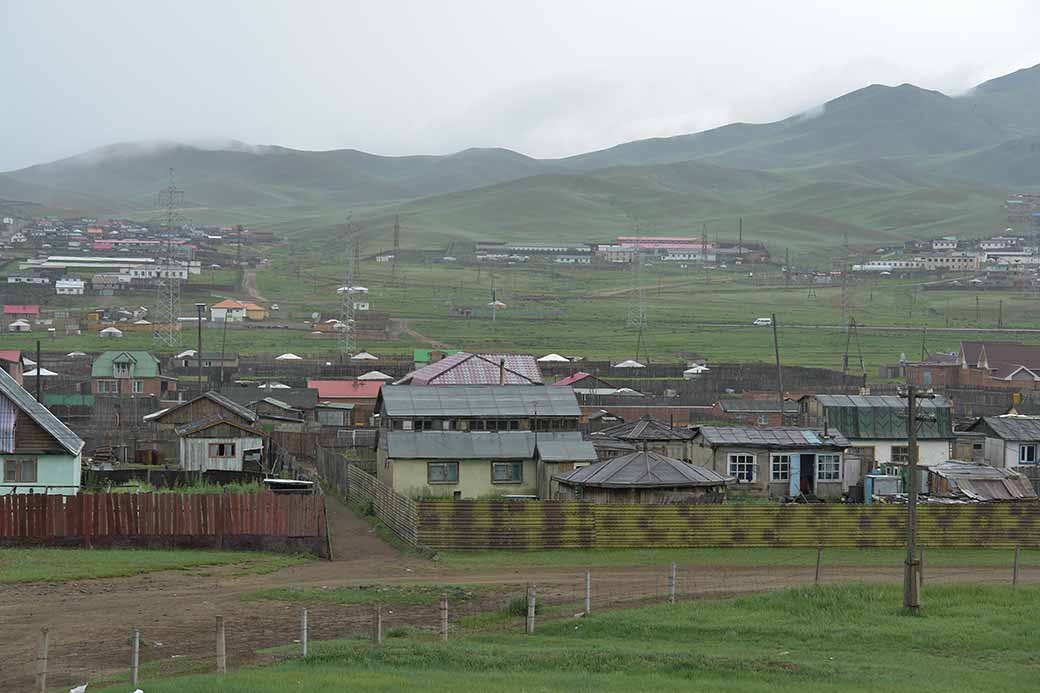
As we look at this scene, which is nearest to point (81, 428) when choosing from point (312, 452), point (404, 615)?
point (312, 452)

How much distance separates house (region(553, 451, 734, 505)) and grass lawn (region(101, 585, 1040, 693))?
12.0 metres

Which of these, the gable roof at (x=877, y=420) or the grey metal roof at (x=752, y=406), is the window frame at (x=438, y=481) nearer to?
the gable roof at (x=877, y=420)

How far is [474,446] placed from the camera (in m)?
44.6

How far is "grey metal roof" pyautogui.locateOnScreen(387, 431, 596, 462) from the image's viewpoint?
43.7 m

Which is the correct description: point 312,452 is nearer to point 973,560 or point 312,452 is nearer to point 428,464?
point 428,464

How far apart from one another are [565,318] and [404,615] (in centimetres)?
13098

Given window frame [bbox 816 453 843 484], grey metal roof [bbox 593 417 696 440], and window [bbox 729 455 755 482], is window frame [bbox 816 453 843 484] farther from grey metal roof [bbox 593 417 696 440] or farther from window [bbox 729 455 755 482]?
grey metal roof [bbox 593 417 696 440]

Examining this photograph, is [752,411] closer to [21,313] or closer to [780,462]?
[780,462]

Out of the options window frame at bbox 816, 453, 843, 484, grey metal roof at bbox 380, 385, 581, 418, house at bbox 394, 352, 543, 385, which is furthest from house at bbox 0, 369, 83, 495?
window frame at bbox 816, 453, 843, 484

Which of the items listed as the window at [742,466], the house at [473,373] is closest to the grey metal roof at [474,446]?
the window at [742,466]

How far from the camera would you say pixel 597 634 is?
2356cm

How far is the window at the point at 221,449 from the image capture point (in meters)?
53.1

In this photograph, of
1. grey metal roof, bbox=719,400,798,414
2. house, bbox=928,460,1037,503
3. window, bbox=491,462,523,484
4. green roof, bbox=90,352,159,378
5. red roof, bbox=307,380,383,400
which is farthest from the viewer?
green roof, bbox=90,352,159,378

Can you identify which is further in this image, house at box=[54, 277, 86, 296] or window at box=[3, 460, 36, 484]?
house at box=[54, 277, 86, 296]
